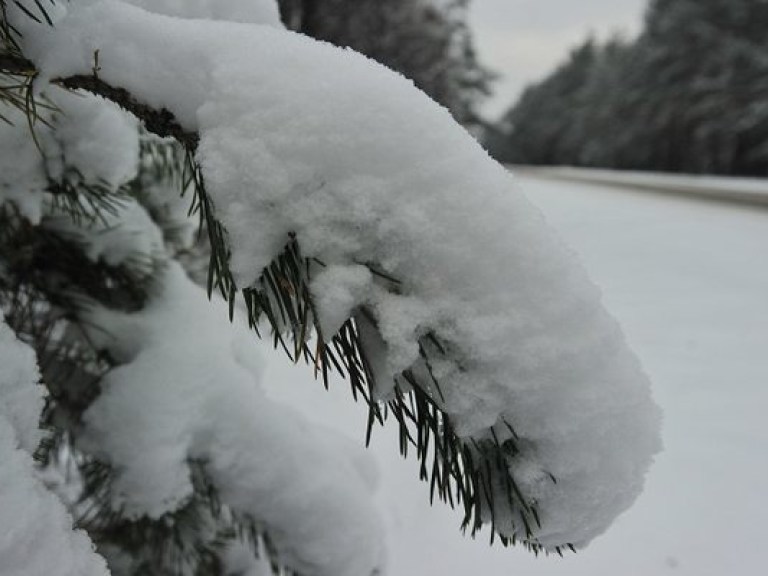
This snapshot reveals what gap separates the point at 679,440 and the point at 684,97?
28.0m

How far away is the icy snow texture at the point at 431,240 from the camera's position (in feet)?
1.81

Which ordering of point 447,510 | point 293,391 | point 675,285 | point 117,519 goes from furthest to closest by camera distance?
point 675,285, point 293,391, point 447,510, point 117,519

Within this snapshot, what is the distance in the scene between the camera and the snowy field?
2.87 m

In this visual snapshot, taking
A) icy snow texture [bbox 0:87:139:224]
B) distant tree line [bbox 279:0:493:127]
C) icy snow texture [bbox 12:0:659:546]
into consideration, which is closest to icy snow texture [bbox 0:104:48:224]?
icy snow texture [bbox 0:87:139:224]

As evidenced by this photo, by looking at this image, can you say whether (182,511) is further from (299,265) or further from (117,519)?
(299,265)

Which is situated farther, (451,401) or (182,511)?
(182,511)

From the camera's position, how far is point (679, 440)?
3736 mm

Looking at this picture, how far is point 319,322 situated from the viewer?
55 centimetres

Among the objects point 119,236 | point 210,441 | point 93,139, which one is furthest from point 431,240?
point 119,236

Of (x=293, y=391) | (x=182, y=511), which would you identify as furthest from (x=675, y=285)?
(x=182, y=511)

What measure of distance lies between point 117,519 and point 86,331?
1.35 feet

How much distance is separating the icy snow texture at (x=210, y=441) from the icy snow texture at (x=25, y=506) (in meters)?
0.54

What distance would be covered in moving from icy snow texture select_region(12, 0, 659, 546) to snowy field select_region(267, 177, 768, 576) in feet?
0.87

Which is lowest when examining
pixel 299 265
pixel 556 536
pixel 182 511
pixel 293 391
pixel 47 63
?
pixel 293 391
